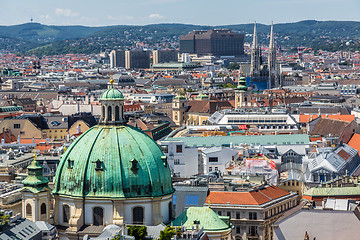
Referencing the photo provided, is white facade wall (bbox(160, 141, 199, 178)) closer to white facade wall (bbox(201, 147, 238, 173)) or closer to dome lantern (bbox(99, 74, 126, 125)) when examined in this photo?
white facade wall (bbox(201, 147, 238, 173))

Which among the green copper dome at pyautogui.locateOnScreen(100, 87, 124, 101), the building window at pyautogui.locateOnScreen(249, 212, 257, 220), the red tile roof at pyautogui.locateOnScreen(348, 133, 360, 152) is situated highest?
the green copper dome at pyautogui.locateOnScreen(100, 87, 124, 101)

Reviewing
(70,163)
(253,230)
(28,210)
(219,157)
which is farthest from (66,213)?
(219,157)

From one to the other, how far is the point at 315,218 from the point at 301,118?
212ft

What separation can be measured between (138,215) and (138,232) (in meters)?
2.54

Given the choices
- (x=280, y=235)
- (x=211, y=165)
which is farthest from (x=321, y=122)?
(x=280, y=235)

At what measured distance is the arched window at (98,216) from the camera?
4741 centimetres

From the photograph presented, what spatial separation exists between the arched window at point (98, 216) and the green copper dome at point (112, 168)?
29.2 inches

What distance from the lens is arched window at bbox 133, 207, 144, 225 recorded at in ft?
156

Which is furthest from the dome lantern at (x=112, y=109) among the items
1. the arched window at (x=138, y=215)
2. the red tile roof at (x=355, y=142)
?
the red tile roof at (x=355, y=142)

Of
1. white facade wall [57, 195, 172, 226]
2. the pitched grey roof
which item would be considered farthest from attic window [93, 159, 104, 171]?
the pitched grey roof

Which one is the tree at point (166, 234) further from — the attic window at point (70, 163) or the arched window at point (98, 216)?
the attic window at point (70, 163)

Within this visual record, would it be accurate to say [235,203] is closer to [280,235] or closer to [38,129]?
[280,235]

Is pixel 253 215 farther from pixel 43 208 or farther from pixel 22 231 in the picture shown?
pixel 22 231

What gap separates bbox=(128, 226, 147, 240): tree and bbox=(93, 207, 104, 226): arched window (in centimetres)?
255
